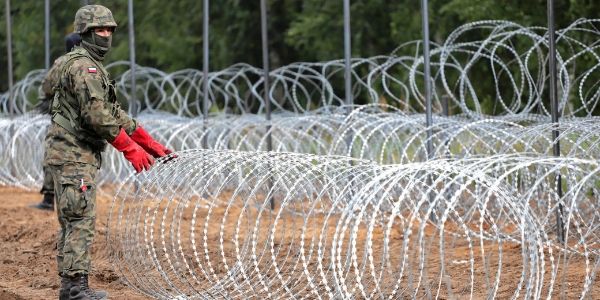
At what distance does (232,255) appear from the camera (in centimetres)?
986

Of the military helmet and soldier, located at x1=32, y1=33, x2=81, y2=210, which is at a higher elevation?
the military helmet

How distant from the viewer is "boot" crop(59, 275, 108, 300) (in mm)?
7562

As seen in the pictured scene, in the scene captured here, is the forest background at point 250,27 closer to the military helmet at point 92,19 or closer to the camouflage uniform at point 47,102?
the camouflage uniform at point 47,102

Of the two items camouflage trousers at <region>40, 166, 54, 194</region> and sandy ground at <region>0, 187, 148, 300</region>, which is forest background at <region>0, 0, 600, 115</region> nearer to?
camouflage trousers at <region>40, 166, 54, 194</region>

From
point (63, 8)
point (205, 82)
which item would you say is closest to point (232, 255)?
point (205, 82)

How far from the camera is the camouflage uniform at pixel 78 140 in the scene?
24.3ft

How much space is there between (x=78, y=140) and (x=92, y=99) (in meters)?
0.37

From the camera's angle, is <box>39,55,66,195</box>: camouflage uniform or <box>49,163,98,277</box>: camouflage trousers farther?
<box>39,55,66,195</box>: camouflage uniform

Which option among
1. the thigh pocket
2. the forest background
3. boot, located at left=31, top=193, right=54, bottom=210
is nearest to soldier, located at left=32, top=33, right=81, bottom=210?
boot, located at left=31, top=193, right=54, bottom=210

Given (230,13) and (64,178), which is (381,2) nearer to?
(230,13)

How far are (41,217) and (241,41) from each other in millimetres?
19188

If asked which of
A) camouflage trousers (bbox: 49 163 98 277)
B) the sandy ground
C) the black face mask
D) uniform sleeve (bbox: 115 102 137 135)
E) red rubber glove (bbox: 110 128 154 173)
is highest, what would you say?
the black face mask

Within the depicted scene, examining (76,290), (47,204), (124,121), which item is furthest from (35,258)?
(47,204)

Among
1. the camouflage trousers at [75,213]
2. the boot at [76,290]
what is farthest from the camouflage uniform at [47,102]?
the boot at [76,290]
